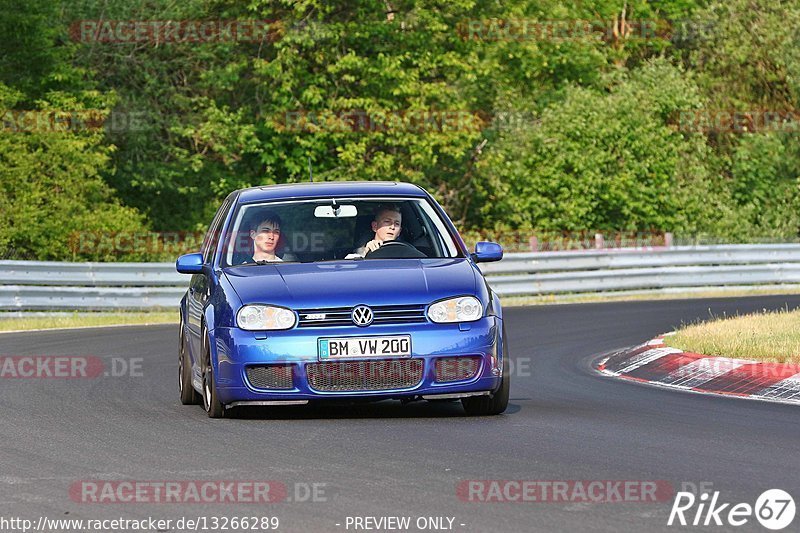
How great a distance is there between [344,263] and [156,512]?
13.6ft

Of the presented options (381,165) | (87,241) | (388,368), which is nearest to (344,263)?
(388,368)

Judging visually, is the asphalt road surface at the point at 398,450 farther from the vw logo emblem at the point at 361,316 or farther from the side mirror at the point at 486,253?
the side mirror at the point at 486,253

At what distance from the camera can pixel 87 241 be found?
123 ft

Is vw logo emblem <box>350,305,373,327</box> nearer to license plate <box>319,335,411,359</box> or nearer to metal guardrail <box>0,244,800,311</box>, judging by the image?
license plate <box>319,335,411,359</box>

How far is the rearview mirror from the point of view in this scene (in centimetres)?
1162

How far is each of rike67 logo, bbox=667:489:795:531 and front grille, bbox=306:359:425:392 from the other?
3194mm

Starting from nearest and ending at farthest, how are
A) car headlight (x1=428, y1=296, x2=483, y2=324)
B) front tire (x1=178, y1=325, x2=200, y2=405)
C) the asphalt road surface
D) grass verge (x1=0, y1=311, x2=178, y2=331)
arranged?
the asphalt road surface
car headlight (x1=428, y1=296, x2=483, y2=324)
front tire (x1=178, y1=325, x2=200, y2=405)
grass verge (x1=0, y1=311, x2=178, y2=331)

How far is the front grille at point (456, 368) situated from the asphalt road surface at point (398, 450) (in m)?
0.29

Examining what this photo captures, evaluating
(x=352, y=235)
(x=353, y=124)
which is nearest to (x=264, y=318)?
(x=352, y=235)

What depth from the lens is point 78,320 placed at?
2498 cm

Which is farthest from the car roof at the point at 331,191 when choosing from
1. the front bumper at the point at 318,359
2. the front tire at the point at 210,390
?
the front bumper at the point at 318,359

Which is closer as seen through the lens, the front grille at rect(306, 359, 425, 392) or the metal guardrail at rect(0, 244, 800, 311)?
the front grille at rect(306, 359, 425, 392)

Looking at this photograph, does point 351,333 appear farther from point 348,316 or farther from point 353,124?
point 353,124

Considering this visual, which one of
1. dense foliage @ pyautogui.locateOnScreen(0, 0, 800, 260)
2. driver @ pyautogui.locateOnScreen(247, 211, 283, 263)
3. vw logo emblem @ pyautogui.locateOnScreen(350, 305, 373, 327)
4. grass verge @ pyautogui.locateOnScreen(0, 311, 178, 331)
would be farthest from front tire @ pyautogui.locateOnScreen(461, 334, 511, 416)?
dense foliage @ pyautogui.locateOnScreen(0, 0, 800, 260)
